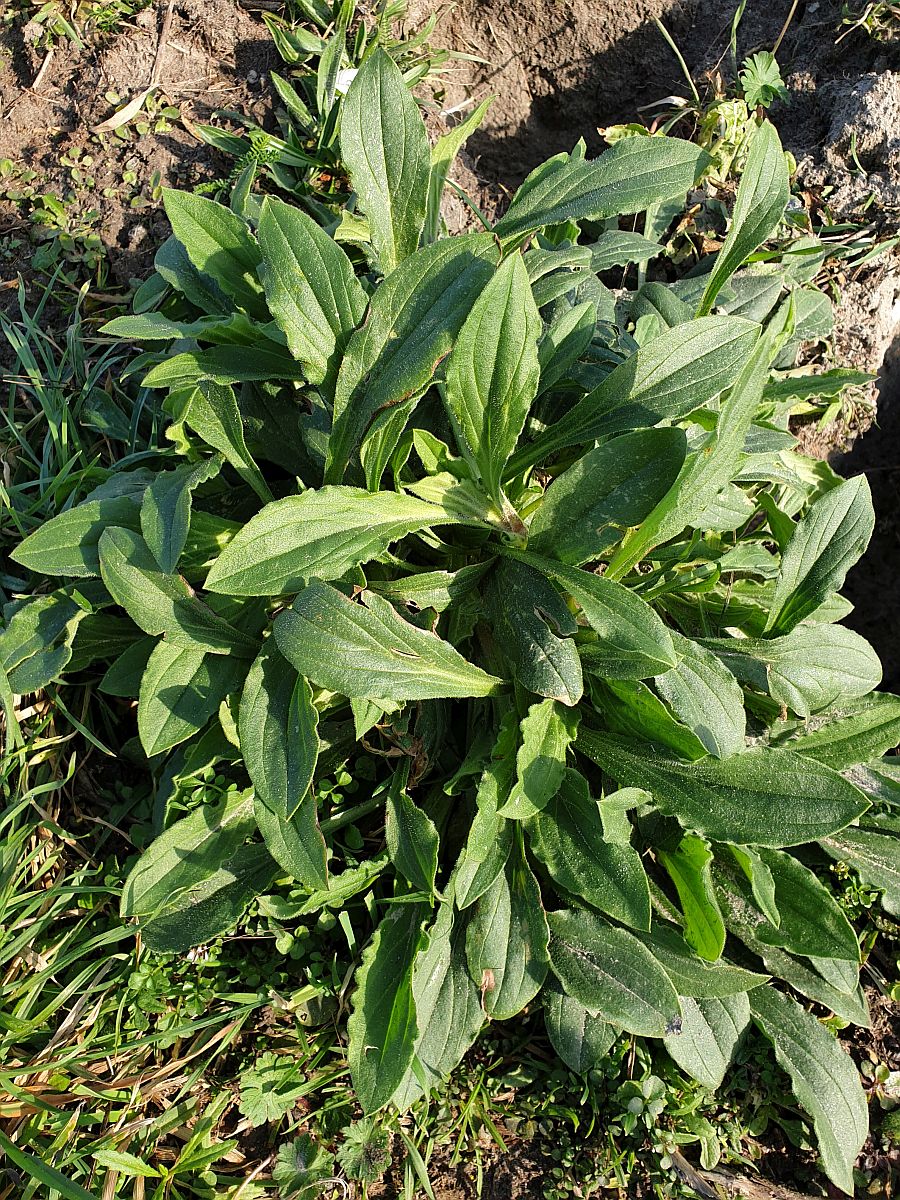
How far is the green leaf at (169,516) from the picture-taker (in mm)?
1954

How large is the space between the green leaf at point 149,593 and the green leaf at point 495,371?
72 cm

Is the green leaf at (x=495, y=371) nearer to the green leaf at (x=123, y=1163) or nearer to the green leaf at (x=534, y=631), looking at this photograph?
the green leaf at (x=534, y=631)

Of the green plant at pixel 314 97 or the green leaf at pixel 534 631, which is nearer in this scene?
the green leaf at pixel 534 631

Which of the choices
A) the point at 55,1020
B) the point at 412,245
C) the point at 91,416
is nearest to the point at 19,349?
the point at 91,416

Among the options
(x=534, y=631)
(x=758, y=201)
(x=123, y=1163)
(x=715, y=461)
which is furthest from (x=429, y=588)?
(x=123, y=1163)

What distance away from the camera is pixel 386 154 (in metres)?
2.20

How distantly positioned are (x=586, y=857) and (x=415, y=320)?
127cm

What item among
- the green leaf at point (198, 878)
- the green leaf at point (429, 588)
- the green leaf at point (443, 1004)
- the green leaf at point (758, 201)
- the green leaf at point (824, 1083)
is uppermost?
the green leaf at point (758, 201)

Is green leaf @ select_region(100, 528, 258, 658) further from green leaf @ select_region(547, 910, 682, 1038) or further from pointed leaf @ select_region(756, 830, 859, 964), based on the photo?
pointed leaf @ select_region(756, 830, 859, 964)

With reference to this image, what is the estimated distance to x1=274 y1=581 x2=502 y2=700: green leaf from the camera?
72.1 inches

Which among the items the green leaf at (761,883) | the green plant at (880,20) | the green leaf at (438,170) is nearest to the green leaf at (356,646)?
the green leaf at (761,883)

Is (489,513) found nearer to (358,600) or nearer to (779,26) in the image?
(358,600)

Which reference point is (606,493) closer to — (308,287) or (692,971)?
(308,287)

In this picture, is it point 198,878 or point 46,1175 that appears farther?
point 198,878
